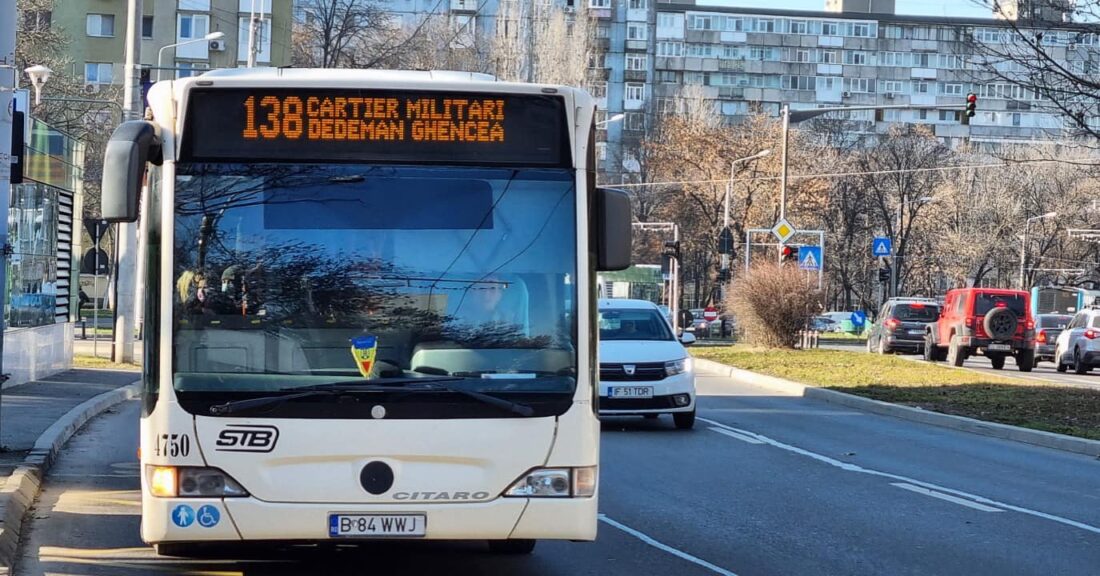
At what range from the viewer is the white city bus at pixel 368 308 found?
6.69 metres

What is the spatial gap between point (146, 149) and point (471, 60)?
214 feet

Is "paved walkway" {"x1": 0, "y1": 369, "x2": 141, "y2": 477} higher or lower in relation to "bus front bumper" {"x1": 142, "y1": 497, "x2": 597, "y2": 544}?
lower

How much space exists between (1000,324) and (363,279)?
1251 inches

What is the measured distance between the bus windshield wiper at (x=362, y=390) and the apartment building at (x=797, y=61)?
4019 inches

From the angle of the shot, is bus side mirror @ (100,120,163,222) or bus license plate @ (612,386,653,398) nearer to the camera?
bus side mirror @ (100,120,163,222)

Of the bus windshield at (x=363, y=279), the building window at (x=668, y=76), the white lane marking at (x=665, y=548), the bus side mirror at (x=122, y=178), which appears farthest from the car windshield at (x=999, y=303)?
the building window at (x=668, y=76)

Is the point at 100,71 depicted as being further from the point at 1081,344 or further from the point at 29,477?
the point at 29,477

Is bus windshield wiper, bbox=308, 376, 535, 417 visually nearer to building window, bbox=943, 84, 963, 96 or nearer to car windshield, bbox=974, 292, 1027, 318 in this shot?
car windshield, bbox=974, 292, 1027, 318

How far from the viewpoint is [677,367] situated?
17.1 m

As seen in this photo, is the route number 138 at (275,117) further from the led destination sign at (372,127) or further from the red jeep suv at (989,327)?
the red jeep suv at (989,327)

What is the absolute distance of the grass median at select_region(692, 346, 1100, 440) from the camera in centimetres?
1992

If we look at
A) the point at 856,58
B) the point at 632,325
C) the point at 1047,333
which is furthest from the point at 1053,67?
the point at 856,58

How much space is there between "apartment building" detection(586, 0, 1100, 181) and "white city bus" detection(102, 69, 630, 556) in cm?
10167

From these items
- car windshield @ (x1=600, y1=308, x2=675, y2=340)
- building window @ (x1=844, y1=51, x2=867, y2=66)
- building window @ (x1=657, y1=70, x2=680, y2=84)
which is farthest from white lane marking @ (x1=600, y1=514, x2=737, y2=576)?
building window @ (x1=844, y1=51, x2=867, y2=66)
